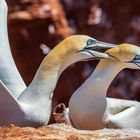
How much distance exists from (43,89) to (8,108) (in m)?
0.18

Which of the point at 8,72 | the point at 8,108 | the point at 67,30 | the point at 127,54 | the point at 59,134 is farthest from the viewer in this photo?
the point at 67,30

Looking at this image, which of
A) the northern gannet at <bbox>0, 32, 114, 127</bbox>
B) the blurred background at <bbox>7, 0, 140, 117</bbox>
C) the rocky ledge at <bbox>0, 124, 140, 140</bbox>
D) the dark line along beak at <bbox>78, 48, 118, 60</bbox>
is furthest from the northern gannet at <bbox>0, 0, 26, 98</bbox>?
the blurred background at <bbox>7, 0, 140, 117</bbox>

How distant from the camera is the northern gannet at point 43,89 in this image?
250 centimetres

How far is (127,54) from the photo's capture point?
2611 millimetres

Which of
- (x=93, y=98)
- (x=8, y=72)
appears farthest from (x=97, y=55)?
(x=8, y=72)

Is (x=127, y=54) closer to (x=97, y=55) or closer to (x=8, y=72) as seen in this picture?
(x=97, y=55)

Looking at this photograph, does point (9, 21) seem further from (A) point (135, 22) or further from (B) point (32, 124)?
(B) point (32, 124)

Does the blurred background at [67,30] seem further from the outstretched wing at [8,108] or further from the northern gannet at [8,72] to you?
the outstretched wing at [8,108]

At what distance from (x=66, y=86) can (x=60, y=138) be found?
449cm

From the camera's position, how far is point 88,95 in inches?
104

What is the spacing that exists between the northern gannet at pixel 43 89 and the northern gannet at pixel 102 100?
7cm

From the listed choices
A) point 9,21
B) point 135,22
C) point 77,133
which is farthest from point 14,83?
point 135,22

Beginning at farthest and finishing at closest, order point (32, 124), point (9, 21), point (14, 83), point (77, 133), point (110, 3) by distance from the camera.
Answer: point (110, 3), point (9, 21), point (14, 83), point (32, 124), point (77, 133)

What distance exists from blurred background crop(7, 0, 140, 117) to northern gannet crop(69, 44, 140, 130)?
3594mm
